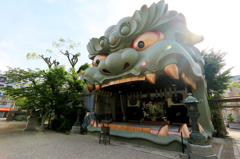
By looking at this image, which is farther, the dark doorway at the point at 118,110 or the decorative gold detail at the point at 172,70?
the dark doorway at the point at 118,110

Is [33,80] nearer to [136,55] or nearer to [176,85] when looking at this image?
[136,55]

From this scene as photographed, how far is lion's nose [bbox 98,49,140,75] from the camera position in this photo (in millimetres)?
6375

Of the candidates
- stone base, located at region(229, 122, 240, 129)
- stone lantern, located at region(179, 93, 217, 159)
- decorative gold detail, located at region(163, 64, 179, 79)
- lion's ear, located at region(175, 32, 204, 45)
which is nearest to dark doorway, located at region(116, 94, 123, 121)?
decorative gold detail, located at region(163, 64, 179, 79)

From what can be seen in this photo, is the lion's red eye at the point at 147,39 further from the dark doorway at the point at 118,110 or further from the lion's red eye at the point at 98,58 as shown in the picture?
the dark doorway at the point at 118,110

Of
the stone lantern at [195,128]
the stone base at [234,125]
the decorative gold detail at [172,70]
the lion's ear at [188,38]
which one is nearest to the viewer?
the stone lantern at [195,128]

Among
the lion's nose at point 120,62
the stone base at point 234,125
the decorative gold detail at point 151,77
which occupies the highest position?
the lion's nose at point 120,62

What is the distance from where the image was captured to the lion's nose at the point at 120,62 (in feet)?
20.9

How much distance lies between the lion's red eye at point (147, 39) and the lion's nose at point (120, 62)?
0.60 metres

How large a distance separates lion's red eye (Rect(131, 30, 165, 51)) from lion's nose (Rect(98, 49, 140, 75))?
1.97 feet

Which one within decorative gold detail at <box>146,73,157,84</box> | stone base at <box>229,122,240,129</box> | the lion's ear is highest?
the lion's ear

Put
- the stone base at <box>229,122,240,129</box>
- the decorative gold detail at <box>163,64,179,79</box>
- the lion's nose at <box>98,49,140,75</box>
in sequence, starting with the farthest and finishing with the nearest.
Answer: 1. the stone base at <box>229,122,240,129</box>
2. the lion's nose at <box>98,49,140,75</box>
3. the decorative gold detail at <box>163,64,179,79</box>

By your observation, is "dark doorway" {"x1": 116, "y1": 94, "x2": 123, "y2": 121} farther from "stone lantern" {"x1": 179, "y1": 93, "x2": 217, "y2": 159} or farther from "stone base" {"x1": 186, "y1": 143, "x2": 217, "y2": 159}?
"stone base" {"x1": 186, "y1": 143, "x2": 217, "y2": 159}

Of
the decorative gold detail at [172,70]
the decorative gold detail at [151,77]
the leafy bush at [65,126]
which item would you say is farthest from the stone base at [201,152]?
Answer: the leafy bush at [65,126]

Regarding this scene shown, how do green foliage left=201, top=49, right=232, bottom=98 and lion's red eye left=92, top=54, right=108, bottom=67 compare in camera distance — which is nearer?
lion's red eye left=92, top=54, right=108, bottom=67
